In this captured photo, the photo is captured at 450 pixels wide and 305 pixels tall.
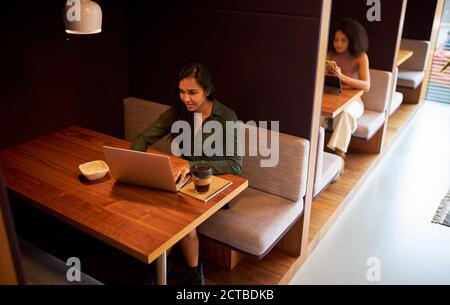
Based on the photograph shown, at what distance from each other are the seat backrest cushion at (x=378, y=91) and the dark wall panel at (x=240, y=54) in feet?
5.13

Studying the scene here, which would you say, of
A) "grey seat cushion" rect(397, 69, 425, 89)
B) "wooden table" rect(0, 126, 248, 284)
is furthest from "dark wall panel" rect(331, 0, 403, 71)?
"wooden table" rect(0, 126, 248, 284)

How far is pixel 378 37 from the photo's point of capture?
11.3 ft

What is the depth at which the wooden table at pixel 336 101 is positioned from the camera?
261 cm

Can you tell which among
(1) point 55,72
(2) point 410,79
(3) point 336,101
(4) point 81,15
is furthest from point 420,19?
(4) point 81,15

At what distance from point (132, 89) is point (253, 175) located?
3.00 feet

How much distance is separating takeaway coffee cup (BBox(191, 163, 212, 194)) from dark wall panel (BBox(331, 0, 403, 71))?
2278mm

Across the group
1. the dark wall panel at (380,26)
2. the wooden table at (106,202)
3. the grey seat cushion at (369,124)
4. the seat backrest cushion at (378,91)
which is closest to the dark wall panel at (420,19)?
the dark wall panel at (380,26)

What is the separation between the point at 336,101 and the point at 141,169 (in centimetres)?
151

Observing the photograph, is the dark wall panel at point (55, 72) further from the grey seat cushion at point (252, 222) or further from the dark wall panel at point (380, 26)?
the dark wall panel at point (380, 26)

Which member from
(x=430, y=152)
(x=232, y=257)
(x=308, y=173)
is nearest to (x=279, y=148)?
(x=308, y=173)

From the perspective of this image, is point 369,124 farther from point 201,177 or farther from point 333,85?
point 201,177

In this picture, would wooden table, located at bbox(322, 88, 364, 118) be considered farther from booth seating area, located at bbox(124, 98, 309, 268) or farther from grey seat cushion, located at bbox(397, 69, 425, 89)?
grey seat cushion, located at bbox(397, 69, 425, 89)

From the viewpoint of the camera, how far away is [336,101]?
277 cm
